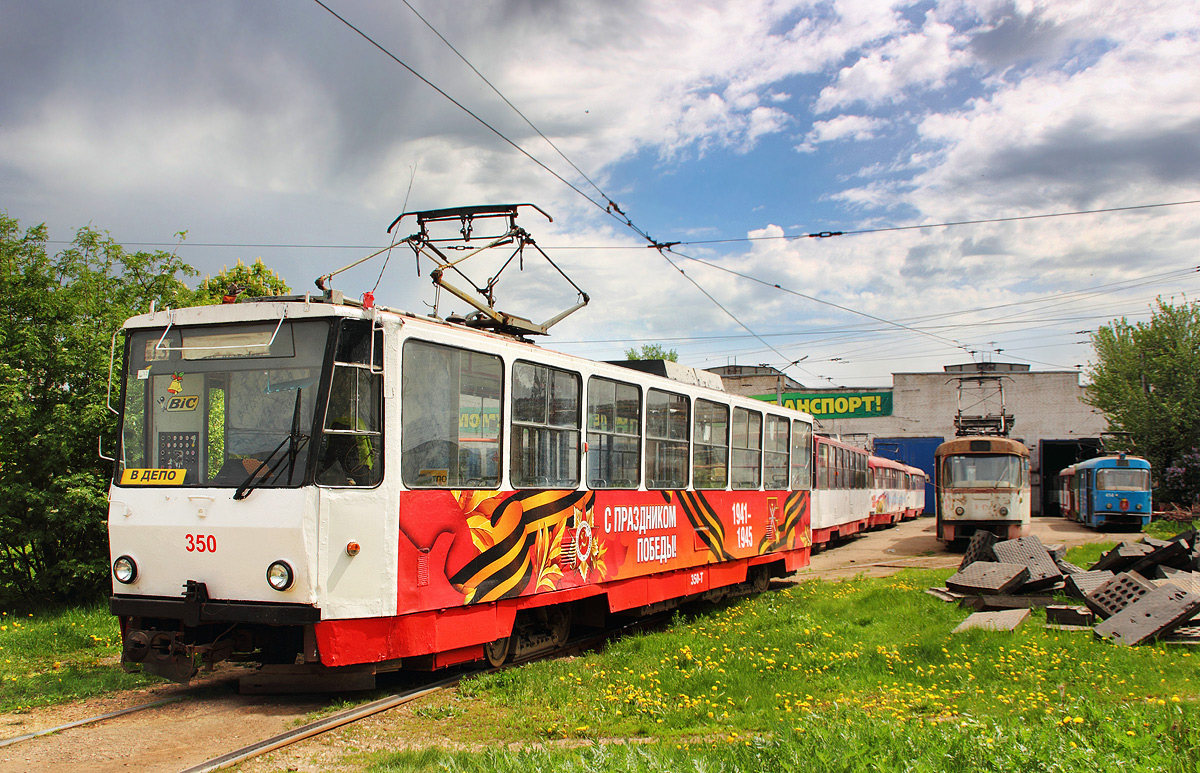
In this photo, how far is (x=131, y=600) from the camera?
6.37 meters

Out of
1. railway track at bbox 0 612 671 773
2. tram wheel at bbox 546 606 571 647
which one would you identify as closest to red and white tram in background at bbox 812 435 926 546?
tram wheel at bbox 546 606 571 647

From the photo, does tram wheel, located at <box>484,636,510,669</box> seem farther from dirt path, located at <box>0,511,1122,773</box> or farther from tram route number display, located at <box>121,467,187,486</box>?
tram route number display, located at <box>121,467,187,486</box>

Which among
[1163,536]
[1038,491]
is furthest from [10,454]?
[1038,491]

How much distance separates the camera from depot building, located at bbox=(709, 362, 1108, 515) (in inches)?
1831

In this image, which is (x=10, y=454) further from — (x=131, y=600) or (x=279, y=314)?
Answer: (x=279, y=314)

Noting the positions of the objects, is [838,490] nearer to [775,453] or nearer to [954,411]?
[775,453]

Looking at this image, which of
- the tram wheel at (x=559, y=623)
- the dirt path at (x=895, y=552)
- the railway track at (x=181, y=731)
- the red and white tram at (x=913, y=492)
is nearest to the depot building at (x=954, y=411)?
the red and white tram at (x=913, y=492)

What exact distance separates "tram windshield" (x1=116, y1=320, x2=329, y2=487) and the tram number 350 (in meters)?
0.38

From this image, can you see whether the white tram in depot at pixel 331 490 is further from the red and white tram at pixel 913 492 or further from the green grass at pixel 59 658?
the red and white tram at pixel 913 492

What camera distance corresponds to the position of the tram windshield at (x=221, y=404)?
6.18 metres

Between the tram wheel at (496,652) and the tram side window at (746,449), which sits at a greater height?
the tram side window at (746,449)

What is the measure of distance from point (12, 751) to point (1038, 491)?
47819 mm

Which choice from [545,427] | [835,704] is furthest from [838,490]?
[835,704]

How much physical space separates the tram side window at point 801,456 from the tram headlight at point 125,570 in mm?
10242
